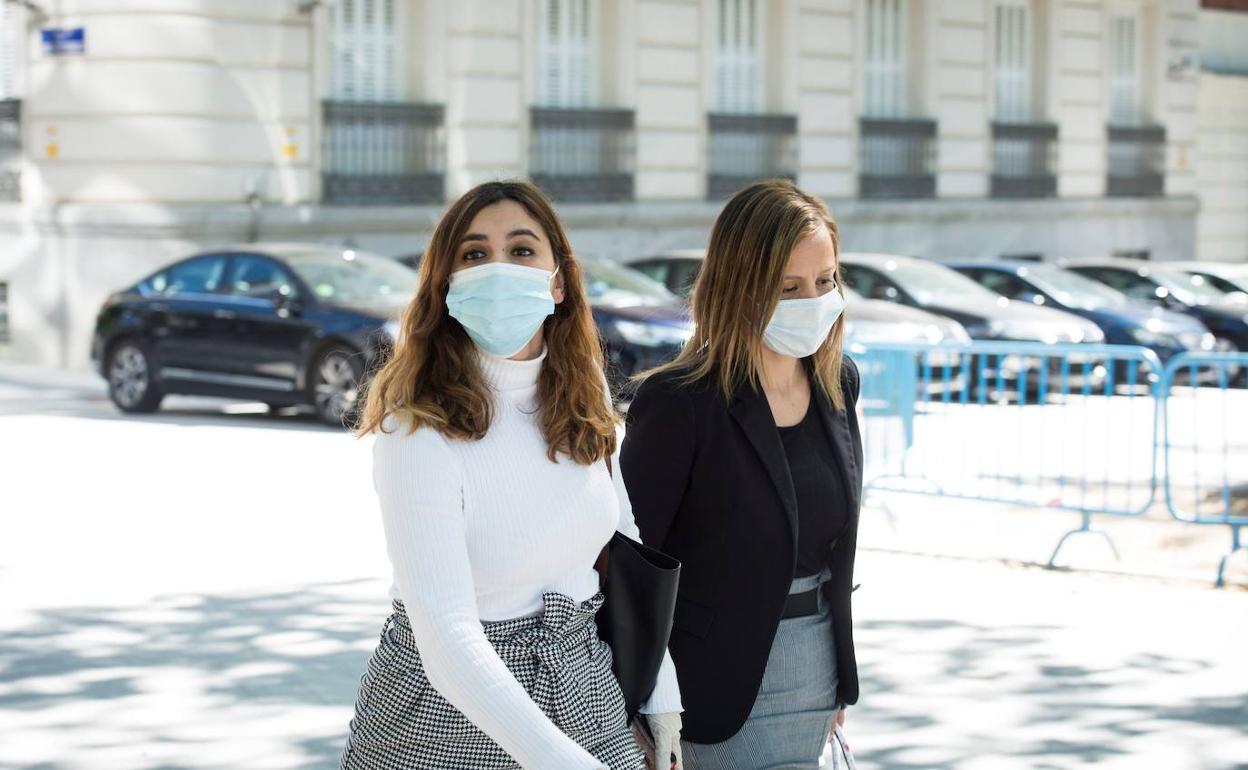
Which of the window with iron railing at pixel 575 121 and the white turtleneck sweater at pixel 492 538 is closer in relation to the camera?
the white turtleneck sweater at pixel 492 538

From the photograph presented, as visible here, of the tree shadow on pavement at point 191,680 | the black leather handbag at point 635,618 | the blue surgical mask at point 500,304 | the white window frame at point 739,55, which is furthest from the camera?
the white window frame at point 739,55

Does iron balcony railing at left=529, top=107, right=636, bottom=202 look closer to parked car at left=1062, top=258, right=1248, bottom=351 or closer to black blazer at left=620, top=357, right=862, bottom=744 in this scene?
parked car at left=1062, top=258, right=1248, bottom=351

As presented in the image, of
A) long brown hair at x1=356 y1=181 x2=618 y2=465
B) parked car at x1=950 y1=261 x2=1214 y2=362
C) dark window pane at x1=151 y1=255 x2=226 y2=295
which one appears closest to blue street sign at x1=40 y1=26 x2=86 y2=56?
dark window pane at x1=151 y1=255 x2=226 y2=295

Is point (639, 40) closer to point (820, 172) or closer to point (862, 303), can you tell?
point (820, 172)

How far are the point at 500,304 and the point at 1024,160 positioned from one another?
29854 millimetres

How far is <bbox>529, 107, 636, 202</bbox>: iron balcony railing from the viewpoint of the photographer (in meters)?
25.1

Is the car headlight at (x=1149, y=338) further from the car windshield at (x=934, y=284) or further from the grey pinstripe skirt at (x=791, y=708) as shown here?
the grey pinstripe skirt at (x=791, y=708)

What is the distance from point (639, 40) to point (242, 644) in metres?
19.3

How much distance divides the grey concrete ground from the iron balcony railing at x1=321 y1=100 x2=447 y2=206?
10.3m

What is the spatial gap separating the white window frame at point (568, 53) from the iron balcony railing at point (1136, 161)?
11459 millimetres

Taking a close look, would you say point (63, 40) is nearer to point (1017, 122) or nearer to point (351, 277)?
point (351, 277)

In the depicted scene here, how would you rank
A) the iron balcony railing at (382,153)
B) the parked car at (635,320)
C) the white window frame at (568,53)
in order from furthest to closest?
the white window frame at (568,53)
the iron balcony railing at (382,153)
the parked car at (635,320)

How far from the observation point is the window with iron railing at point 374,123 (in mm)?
23156

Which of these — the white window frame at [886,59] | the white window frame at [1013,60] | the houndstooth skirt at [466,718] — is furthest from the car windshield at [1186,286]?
the houndstooth skirt at [466,718]
